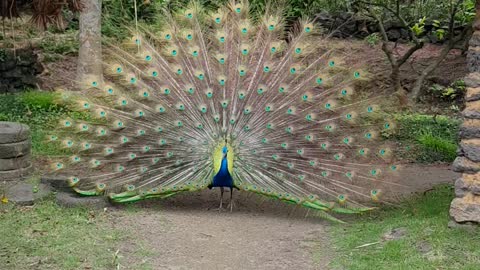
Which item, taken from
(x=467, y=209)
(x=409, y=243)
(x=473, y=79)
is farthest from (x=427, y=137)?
(x=409, y=243)

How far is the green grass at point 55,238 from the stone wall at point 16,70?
5743 mm

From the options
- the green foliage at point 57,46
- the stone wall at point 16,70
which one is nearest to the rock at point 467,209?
the stone wall at point 16,70

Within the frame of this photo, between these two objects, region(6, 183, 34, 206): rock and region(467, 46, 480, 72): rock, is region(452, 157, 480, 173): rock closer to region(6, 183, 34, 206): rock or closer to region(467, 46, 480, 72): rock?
region(467, 46, 480, 72): rock

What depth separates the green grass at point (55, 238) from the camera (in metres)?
5.82

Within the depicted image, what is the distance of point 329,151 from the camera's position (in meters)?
7.42

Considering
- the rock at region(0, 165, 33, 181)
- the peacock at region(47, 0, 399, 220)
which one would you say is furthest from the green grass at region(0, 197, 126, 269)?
the rock at region(0, 165, 33, 181)

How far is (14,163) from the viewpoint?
26.8 feet

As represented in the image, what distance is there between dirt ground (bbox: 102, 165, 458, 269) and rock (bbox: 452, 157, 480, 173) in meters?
1.34

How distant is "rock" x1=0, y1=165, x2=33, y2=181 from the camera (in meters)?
8.09

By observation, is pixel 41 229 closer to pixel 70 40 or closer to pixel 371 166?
pixel 371 166

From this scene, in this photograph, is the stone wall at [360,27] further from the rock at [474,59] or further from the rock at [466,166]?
the rock at [466,166]

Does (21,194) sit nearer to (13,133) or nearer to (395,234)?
(13,133)

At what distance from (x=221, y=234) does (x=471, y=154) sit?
239 centimetres

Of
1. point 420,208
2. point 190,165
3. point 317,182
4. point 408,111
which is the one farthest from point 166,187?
point 408,111
